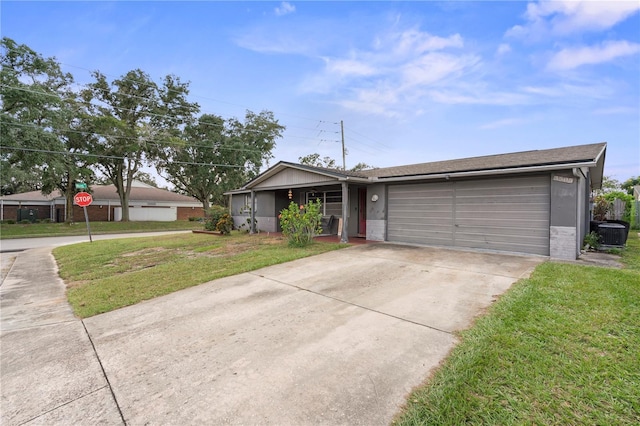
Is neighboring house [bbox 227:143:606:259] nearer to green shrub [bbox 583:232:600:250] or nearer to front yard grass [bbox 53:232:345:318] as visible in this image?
green shrub [bbox 583:232:600:250]

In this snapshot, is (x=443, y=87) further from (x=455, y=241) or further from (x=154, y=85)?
(x=154, y=85)

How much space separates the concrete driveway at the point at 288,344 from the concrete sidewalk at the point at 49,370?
0.13 meters

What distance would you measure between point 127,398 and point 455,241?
29.3 feet

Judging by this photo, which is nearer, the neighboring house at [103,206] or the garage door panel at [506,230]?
the garage door panel at [506,230]

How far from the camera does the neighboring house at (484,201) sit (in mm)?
7055

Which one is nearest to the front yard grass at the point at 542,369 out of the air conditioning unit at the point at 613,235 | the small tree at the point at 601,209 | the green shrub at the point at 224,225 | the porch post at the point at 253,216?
the air conditioning unit at the point at 613,235

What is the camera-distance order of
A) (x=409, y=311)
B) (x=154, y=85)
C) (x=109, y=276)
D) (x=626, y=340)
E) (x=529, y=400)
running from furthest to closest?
Answer: (x=154, y=85), (x=109, y=276), (x=409, y=311), (x=626, y=340), (x=529, y=400)

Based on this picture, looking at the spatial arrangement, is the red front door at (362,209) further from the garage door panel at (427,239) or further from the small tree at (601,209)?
the small tree at (601,209)

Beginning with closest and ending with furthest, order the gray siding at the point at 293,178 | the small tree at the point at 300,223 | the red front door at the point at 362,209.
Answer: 1. the small tree at the point at 300,223
2. the gray siding at the point at 293,178
3. the red front door at the point at 362,209

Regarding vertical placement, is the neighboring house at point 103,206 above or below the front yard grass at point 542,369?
above

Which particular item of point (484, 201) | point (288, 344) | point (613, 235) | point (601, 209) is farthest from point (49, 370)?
point (601, 209)

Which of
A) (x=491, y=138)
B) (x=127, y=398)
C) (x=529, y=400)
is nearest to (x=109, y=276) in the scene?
(x=127, y=398)

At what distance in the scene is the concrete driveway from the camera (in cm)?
218

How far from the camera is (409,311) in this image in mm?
3938
